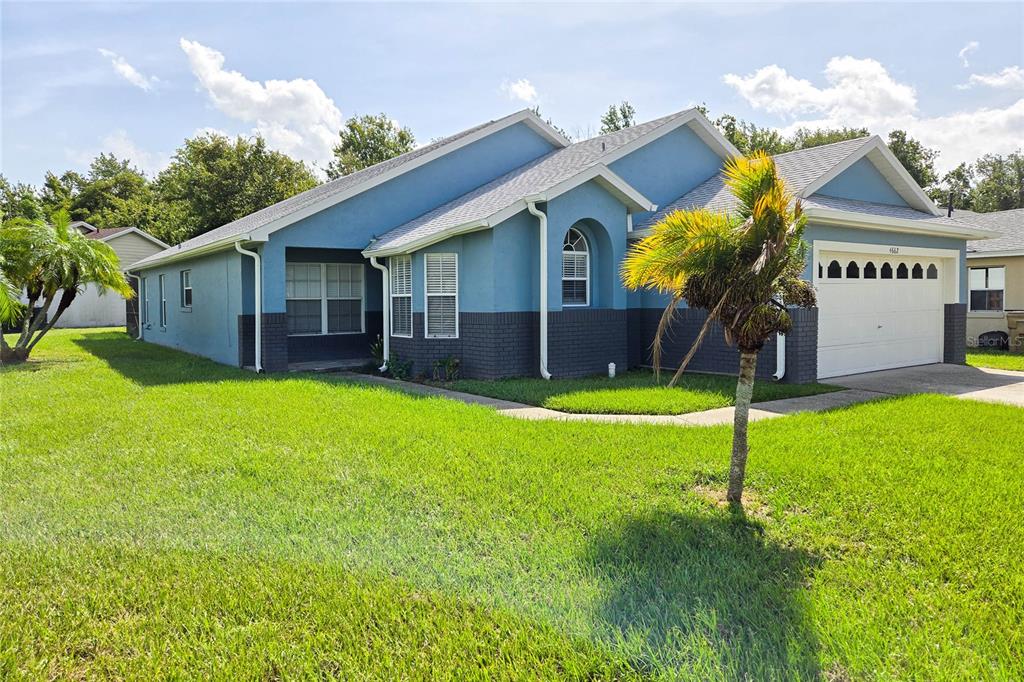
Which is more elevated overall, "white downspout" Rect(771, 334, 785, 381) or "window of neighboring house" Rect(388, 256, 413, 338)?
"window of neighboring house" Rect(388, 256, 413, 338)

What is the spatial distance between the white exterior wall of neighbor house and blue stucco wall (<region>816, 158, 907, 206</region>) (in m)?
→ 32.2

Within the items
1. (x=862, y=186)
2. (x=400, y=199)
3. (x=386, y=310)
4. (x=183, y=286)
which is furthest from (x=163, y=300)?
(x=862, y=186)

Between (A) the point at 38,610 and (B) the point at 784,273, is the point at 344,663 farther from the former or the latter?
(B) the point at 784,273

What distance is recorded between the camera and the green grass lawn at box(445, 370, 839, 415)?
9.69 meters

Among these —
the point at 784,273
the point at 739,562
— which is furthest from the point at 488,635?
the point at 784,273

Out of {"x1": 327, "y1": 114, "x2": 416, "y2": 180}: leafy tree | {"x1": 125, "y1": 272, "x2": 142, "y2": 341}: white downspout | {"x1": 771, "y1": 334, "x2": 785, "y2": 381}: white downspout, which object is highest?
{"x1": 327, "y1": 114, "x2": 416, "y2": 180}: leafy tree

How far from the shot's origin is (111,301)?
35.8 meters

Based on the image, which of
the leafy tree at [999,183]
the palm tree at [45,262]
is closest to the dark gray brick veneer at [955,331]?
the palm tree at [45,262]

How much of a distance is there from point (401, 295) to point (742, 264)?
978 cm

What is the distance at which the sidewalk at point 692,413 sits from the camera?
8.85 m

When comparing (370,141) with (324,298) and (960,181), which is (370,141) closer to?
(324,298)

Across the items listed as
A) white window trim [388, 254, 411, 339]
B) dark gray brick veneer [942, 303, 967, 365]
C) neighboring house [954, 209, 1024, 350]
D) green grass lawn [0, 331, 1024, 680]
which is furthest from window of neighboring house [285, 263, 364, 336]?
neighboring house [954, 209, 1024, 350]

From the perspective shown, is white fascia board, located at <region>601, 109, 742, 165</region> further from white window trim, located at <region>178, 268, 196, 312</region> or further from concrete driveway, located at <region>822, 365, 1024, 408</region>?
white window trim, located at <region>178, 268, 196, 312</region>

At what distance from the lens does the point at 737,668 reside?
3.20 metres
